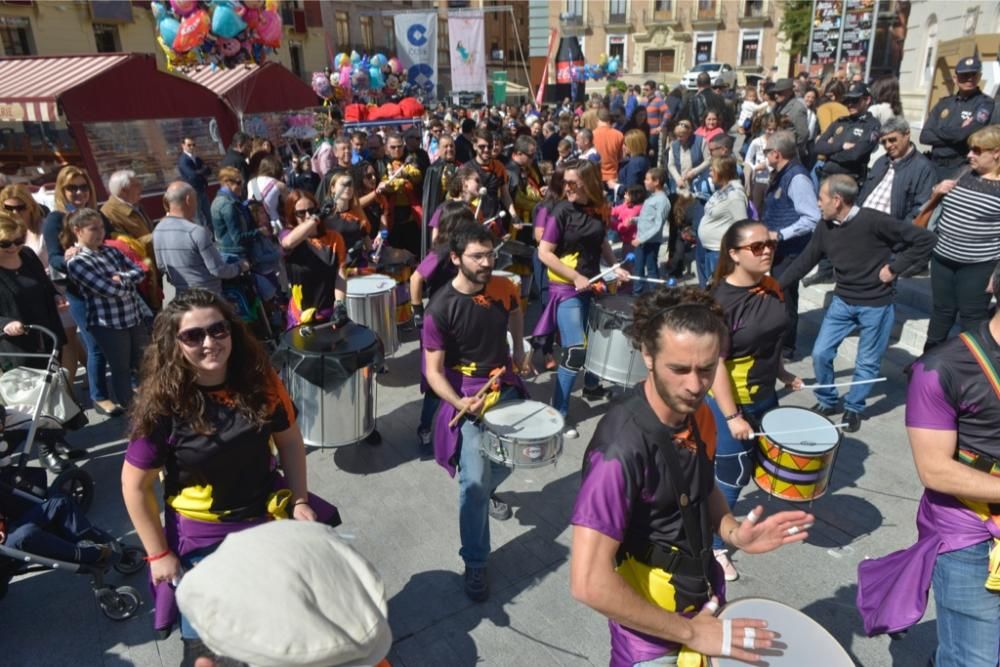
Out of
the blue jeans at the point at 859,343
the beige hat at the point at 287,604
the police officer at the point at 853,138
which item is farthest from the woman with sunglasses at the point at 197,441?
the police officer at the point at 853,138

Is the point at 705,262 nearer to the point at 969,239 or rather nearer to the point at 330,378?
the point at 969,239

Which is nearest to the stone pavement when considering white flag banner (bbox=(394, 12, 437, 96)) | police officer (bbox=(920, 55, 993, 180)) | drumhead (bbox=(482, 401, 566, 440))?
drumhead (bbox=(482, 401, 566, 440))

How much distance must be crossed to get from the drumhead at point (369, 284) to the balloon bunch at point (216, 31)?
11606 mm

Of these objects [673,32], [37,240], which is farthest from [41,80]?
[673,32]

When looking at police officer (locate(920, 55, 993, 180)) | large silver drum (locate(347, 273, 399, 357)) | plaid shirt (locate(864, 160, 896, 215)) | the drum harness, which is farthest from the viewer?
police officer (locate(920, 55, 993, 180))

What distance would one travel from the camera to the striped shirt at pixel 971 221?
465cm

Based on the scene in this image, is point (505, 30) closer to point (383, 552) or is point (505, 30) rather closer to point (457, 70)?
point (457, 70)

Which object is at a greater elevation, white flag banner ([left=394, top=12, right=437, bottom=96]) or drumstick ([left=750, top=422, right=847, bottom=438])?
white flag banner ([left=394, top=12, right=437, bottom=96])

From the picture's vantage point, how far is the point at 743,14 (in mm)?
49000

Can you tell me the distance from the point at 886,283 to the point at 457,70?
32.5 ft

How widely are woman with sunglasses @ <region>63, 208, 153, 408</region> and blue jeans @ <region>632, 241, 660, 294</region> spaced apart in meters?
5.00

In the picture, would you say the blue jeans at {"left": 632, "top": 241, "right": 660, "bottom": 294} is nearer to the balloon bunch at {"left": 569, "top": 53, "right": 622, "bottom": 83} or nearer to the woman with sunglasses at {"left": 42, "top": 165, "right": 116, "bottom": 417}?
the woman with sunglasses at {"left": 42, "top": 165, "right": 116, "bottom": 417}

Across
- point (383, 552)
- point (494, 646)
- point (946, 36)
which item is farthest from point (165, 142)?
point (946, 36)

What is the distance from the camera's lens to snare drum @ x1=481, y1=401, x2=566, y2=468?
3.23 meters
